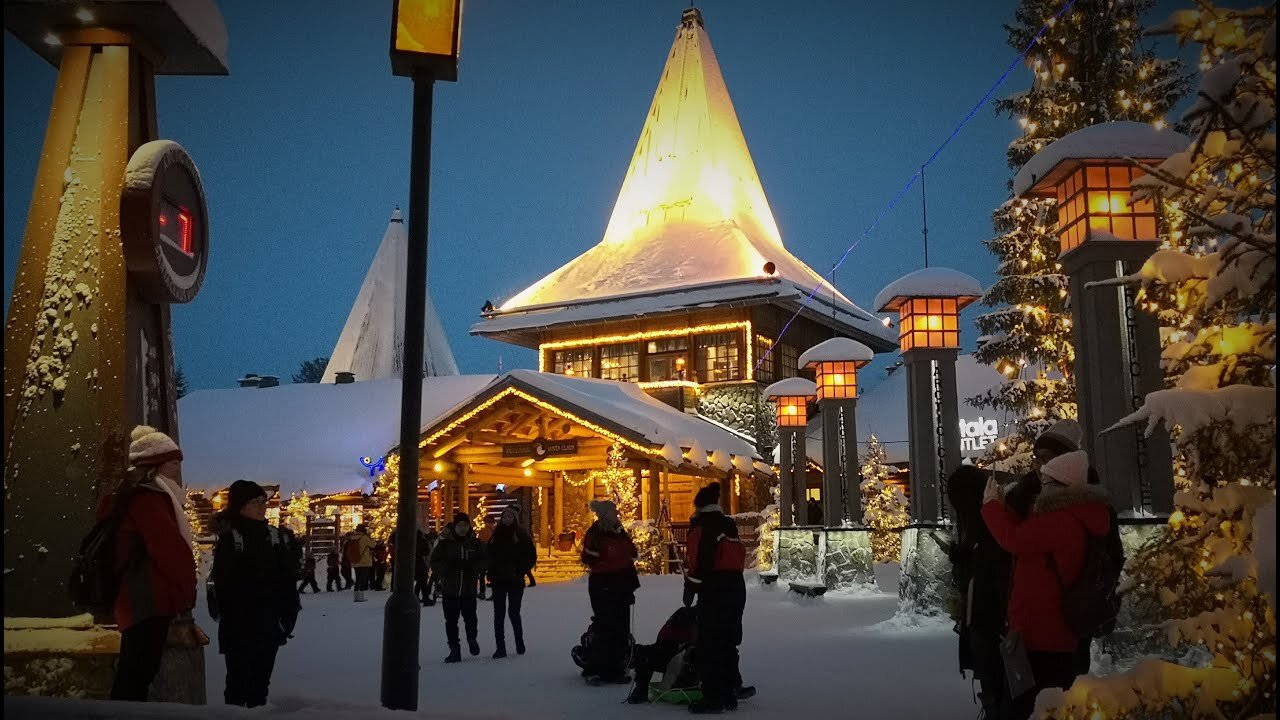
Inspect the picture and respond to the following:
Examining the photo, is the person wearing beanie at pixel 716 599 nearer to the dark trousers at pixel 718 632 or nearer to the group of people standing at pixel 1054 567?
the dark trousers at pixel 718 632

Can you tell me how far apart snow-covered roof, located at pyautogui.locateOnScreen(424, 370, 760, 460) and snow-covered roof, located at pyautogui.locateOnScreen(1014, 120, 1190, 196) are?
49.5 ft

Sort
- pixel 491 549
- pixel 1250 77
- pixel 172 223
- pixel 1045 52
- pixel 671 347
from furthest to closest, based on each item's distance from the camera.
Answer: pixel 671 347
pixel 1045 52
pixel 491 549
pixel 172 223
pixel 1250 77

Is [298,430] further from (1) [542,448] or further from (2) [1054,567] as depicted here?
(2) [1054,567]

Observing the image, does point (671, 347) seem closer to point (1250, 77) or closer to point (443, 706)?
point (443, 706)

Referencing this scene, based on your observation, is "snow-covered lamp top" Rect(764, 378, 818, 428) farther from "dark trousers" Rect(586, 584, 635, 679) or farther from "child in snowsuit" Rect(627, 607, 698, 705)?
"child in snowsuit" Rect(627, 607, 698, 705)

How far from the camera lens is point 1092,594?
4.54m

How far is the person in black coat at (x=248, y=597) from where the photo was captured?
617cm

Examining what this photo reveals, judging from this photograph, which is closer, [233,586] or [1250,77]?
[1250,77]

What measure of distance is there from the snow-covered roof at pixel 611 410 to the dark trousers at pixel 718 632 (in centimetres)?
1549

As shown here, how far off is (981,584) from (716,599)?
7.27 feet

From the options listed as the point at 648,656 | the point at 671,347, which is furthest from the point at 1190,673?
the point at 671,347

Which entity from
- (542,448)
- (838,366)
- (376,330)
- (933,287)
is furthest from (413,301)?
(376,330)

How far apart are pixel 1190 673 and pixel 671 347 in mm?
27660

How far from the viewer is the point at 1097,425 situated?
788cm
